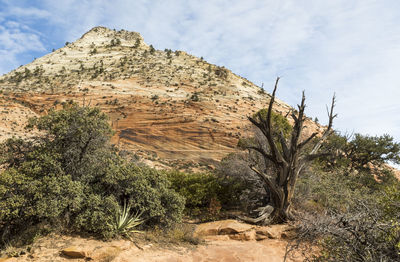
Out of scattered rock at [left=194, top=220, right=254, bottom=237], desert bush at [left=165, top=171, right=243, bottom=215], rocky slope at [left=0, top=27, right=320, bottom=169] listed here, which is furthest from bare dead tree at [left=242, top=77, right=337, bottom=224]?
rocky slope at [left=0, top=27, right=320, bottom=169]

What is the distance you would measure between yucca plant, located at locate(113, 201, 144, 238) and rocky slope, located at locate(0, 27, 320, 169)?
16.1m

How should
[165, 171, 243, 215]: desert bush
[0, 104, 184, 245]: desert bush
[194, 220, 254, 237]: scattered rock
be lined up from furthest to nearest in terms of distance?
[165, 171, 243, 215]: desert bush, [194, 220, 254, 237]: scattered rock, [0, 104, 184, 245]: desert bush

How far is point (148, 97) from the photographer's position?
3347cm

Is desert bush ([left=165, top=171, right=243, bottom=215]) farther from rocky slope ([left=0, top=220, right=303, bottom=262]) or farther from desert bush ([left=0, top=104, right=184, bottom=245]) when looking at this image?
desert bush ([left=0, top=104, right=184, bottom=245])

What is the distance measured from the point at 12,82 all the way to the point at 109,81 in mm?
15727

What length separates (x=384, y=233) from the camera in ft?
11.9

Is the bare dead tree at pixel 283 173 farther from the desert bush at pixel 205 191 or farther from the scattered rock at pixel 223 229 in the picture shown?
the desert bush at pixel 205 191

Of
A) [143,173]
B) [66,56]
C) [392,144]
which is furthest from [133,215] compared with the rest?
[66,56]

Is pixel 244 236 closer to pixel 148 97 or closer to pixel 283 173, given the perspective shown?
pixel 283 173

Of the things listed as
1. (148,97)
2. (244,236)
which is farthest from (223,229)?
(148,97)

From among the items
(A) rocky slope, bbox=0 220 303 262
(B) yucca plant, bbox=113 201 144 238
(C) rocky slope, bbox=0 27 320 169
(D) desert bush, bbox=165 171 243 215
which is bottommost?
(A) rocky slope, bbox=0 220 303 262

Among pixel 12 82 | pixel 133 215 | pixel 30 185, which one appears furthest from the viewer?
pixel 12 82

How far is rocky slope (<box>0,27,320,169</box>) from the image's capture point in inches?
1106

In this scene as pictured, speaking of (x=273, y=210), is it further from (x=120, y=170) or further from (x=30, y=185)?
(x=30, y=185)
